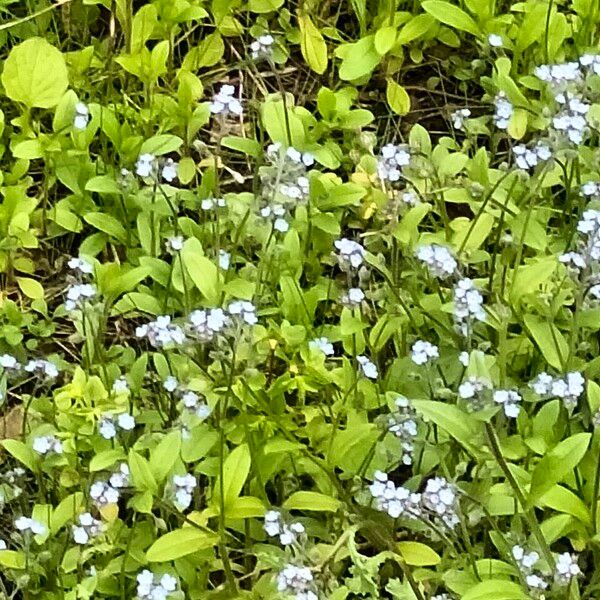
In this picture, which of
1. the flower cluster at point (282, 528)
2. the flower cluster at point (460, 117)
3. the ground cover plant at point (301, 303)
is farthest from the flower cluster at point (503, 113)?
the flower cluster at point (282, 528)

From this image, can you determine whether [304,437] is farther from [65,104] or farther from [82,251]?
[65,104]

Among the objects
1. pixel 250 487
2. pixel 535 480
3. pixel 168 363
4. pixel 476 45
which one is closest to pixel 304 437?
pixel 250 487

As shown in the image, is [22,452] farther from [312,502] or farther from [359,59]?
[359,59]

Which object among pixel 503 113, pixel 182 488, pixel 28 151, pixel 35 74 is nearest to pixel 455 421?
pixel 182 488

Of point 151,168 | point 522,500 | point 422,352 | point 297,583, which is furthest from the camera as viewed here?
point 151,168

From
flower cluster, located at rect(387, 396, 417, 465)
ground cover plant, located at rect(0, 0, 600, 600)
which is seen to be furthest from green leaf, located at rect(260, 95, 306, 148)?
flower cluster, located at rect(387, 396, 417, 465)

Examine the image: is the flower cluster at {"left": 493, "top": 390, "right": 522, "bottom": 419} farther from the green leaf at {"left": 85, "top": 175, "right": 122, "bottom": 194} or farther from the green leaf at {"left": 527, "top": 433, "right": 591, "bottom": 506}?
the green leaf at {"left": 85, "top": 175, "right": 122, "bottom": 194}
